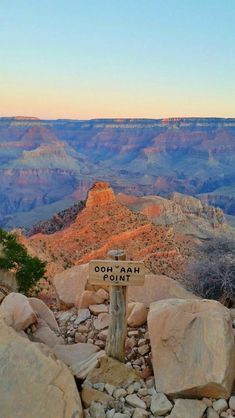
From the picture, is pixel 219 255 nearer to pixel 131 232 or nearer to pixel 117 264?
pixel 117 264

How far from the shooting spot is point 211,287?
1055 centimetres

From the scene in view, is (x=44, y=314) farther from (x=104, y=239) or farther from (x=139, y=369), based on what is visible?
Result: (x=104, y=239)

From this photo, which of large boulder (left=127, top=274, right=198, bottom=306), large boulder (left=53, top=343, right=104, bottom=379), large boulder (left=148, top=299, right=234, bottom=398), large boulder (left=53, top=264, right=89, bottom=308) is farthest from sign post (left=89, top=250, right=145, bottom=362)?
large boulder (left=53, top=264, right=89, bottom=308)

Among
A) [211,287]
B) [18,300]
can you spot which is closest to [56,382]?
[18,300]

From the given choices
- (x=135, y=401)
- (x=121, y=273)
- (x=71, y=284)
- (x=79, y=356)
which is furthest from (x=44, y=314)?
(x=135, y=401)

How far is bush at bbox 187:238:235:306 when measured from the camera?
10172mm

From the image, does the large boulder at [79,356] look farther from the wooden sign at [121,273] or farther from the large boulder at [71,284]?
the large boulder at [71,284]

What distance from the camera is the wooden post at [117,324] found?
7.07 meters

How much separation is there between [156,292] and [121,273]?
111 inches

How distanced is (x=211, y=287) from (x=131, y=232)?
1215 inches

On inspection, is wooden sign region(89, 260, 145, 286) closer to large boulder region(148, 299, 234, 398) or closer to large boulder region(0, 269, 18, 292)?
large boulder region(148, 299, 234, 398)

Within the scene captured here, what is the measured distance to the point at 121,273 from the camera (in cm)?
704

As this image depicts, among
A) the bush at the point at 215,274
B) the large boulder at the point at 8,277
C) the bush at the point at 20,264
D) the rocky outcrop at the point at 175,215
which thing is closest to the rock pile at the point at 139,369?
the bush at the point at 215,274

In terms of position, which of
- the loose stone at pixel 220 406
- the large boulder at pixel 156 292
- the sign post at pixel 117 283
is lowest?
the loose stone at pixel 220 406
